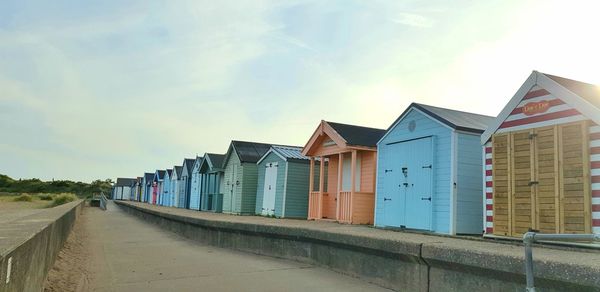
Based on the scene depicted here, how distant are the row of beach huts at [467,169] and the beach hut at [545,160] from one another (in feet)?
0.07

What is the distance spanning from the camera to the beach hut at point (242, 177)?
2636 centimetres

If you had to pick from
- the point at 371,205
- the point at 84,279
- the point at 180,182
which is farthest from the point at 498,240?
the point at 180,182

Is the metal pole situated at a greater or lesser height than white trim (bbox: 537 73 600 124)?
lesser

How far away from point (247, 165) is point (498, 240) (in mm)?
17798

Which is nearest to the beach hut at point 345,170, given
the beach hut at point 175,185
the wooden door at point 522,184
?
the wooden door at point 522,184

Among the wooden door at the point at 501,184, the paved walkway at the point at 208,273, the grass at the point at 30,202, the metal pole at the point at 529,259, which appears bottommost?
the grass at the point at 30,202

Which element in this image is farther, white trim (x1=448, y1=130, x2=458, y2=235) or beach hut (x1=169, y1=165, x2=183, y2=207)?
beach hut (x1=169, y1=165, x2=183, y2=207)

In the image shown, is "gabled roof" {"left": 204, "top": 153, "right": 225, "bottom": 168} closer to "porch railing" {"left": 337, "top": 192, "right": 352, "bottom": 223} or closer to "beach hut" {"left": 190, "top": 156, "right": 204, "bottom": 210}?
"beach hut" {"left": 190, "top": 156, "right": 204, "bottom": 210}

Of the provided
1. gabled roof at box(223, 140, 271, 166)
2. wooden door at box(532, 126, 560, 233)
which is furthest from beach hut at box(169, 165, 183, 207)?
wooden door at box(532, 126, 560, 233)

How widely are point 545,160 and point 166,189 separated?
4434cm

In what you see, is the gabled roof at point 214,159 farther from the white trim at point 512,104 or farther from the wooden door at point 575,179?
the wooden door at point 575,179

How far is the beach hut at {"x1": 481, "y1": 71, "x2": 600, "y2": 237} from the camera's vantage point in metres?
8.72

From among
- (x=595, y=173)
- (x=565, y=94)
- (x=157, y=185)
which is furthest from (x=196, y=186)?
(x=595, y=173)

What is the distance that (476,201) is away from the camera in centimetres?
1245
